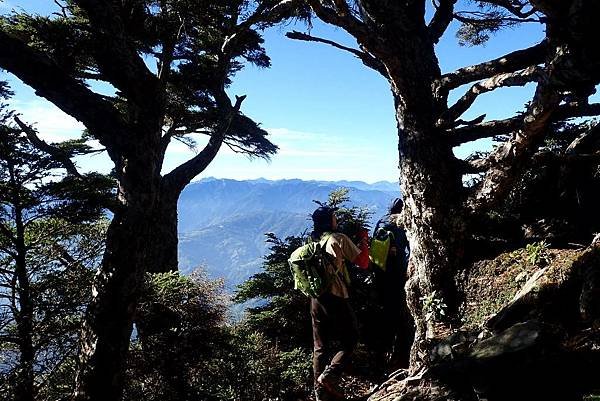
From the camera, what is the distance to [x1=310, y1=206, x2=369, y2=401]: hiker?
4.34m

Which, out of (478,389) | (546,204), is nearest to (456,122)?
(546,204)

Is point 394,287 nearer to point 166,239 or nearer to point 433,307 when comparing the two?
point 433,307

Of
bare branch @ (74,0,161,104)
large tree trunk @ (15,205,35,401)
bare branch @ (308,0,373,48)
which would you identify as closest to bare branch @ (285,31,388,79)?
bare branch @ (308,0,373,48)

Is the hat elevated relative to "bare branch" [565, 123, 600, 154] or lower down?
lower down

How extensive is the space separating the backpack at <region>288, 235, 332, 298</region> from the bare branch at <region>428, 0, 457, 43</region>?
2.99 meters

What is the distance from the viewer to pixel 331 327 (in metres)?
4.50

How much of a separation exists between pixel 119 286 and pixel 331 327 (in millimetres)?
2859

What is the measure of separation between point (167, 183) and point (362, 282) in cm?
650

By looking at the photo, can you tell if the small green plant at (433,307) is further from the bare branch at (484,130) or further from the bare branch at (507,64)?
the bare branch at (507,64)

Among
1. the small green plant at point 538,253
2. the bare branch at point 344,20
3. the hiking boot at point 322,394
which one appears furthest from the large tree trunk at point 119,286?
the small green plant at point 538,253

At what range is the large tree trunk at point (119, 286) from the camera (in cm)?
506

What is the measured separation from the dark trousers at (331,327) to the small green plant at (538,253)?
6.27 feet

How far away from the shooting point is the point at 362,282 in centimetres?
Answer: 699

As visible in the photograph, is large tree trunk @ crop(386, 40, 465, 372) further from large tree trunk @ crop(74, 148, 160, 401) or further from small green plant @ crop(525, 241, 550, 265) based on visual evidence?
large tree trunk @ crop(74, 148, 160, 401)
